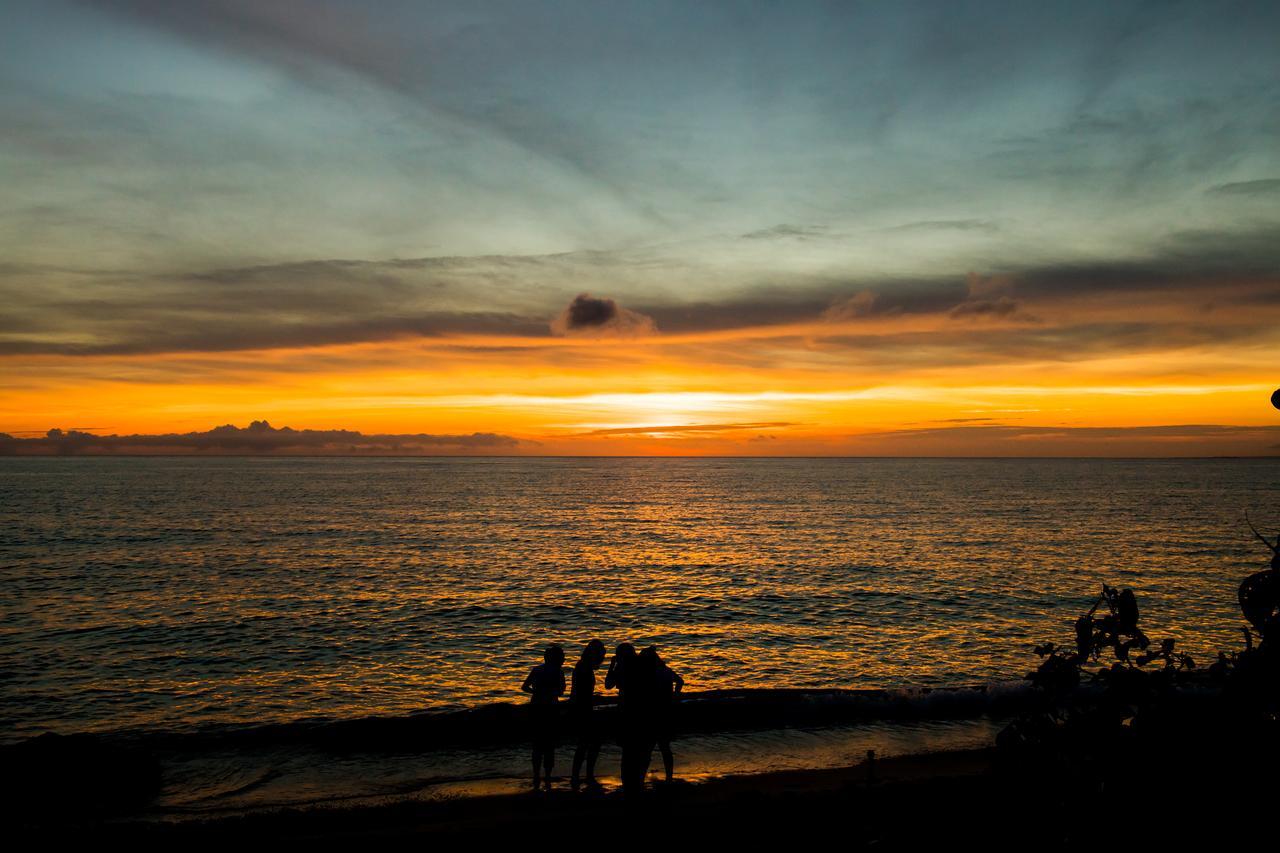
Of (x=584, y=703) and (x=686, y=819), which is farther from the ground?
(x=584, y=703)

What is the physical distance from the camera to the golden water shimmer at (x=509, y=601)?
22203mm

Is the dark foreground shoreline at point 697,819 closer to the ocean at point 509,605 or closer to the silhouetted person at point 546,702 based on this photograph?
the silhouetted person at point 546,702

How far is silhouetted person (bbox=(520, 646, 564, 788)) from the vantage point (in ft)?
43.7

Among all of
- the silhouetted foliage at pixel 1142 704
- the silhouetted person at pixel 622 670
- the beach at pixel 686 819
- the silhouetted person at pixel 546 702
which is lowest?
the beach at pixel 686 819

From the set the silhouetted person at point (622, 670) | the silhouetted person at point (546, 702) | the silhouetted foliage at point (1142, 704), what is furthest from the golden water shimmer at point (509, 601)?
the silhouetted foliage at point (1142, 704)

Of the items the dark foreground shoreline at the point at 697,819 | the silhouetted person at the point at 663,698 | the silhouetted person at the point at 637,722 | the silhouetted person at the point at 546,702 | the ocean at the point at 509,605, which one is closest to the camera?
the dark foreground shoreline at the point at 697,819

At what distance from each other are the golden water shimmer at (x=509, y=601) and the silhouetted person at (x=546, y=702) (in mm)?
7131

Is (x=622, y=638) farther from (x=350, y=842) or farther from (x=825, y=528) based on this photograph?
(x=825, y=528)

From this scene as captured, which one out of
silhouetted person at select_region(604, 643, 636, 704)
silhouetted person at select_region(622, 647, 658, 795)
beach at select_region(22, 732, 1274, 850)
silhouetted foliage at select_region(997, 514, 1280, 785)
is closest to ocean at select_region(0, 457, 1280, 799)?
beach at select_region(22, 732, 1274, 850)

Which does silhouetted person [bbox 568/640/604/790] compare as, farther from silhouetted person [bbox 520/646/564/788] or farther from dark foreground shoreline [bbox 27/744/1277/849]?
dark foreground shoreline [bbox 27/744/1277/849]

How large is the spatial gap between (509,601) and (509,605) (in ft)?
3.22

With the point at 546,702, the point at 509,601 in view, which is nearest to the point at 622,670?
the point at 546,702

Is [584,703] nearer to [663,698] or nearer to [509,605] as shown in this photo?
[663,698]

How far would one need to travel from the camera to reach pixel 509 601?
34938 mm
